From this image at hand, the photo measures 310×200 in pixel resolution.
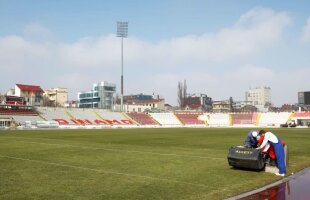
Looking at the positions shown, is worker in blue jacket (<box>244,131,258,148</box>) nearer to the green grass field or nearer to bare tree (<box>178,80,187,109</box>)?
the green grass field

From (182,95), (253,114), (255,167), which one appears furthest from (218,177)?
(182,95)

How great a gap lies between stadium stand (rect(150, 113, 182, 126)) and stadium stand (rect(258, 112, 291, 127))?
28372 mm

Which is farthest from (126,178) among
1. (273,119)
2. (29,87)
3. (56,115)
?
(29,87)

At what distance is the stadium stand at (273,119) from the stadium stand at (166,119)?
93.1 feet

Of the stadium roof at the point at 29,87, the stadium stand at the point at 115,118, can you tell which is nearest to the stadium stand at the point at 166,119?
the stadium stand at the point at 115,118

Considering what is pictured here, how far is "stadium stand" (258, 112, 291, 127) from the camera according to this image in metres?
115

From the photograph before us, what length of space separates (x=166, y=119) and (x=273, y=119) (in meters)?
37.1

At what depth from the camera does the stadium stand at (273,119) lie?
115188 millimetres

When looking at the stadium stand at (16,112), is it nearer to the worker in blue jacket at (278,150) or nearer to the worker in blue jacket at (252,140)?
the worker in blue jacket at (252,140)

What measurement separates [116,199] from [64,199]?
1493mm

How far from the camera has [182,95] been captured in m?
188

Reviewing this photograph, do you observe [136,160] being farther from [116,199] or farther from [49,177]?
[116,199]

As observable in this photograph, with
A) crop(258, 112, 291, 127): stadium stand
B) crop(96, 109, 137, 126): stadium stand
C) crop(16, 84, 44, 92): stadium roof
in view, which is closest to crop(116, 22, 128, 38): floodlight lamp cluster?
crop(96, 109, 137, 126): stadium stand

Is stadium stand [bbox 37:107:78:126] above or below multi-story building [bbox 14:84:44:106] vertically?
below
